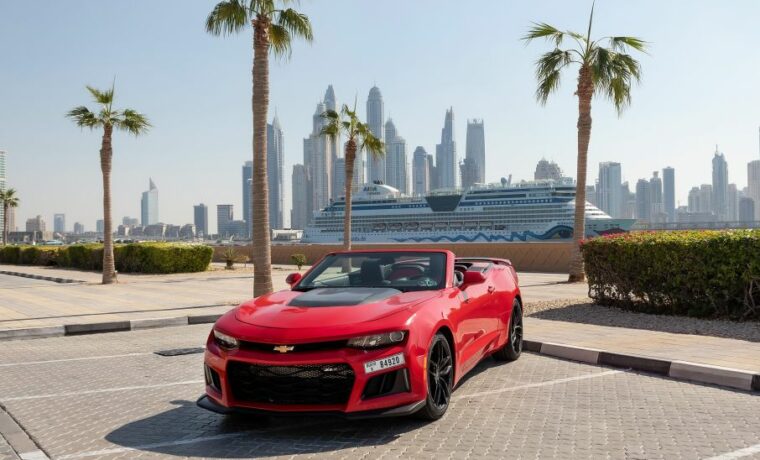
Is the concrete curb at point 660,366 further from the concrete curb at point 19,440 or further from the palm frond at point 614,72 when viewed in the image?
the palm frond at point 614,72

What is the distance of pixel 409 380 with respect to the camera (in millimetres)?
4199

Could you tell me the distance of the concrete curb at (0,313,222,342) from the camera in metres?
9.75

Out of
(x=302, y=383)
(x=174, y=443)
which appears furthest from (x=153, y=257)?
(x=302, y=383)

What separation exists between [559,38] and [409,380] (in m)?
16.7

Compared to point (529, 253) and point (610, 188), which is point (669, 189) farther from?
point (529, 253)

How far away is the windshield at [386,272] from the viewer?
535 centimetres

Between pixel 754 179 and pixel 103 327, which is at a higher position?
pixel 754 179

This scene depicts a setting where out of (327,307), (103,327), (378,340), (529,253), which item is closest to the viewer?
(378,340)

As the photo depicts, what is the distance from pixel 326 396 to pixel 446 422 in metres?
1.03

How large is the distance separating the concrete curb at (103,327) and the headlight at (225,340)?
262 inches

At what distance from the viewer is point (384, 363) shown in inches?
161

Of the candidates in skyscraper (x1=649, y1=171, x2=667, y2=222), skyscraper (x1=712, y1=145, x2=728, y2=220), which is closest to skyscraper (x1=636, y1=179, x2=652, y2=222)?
skyscraper (x1=649, y1=171, x2=667, y2=222)

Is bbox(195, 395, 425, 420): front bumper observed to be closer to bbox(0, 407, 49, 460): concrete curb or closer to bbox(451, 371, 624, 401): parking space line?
bbox(0, 407, 49, 460): concrete curb

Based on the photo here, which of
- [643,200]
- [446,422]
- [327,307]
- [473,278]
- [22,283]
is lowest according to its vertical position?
[22,283]
